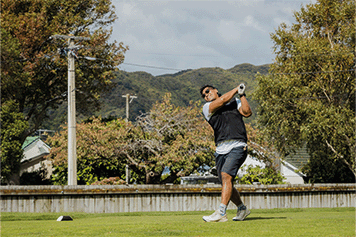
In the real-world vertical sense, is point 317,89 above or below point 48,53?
below

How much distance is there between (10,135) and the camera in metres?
24.1

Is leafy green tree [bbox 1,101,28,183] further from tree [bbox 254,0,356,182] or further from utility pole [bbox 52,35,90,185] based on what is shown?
tree [bbox 254,0,356,182]

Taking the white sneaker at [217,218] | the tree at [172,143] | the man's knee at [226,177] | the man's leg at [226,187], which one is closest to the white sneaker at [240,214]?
the white sneaker at [217,218]

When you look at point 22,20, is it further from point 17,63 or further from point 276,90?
point 276,90

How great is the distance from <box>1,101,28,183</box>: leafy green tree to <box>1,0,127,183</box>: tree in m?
0.63

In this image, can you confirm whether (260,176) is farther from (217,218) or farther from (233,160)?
(233,160)

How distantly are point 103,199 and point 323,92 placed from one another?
48.1 ft

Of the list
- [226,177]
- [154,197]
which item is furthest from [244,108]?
[154,197]

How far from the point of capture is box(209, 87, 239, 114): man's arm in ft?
18.6

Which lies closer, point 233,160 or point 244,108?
point 244,108

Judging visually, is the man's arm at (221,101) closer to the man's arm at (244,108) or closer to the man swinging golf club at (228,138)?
the man swinging golf club at (228,138)

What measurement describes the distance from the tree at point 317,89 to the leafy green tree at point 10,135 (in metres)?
14.1

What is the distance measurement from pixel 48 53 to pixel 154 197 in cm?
1570

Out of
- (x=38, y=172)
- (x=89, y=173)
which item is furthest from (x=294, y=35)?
(x=38, y=172)
